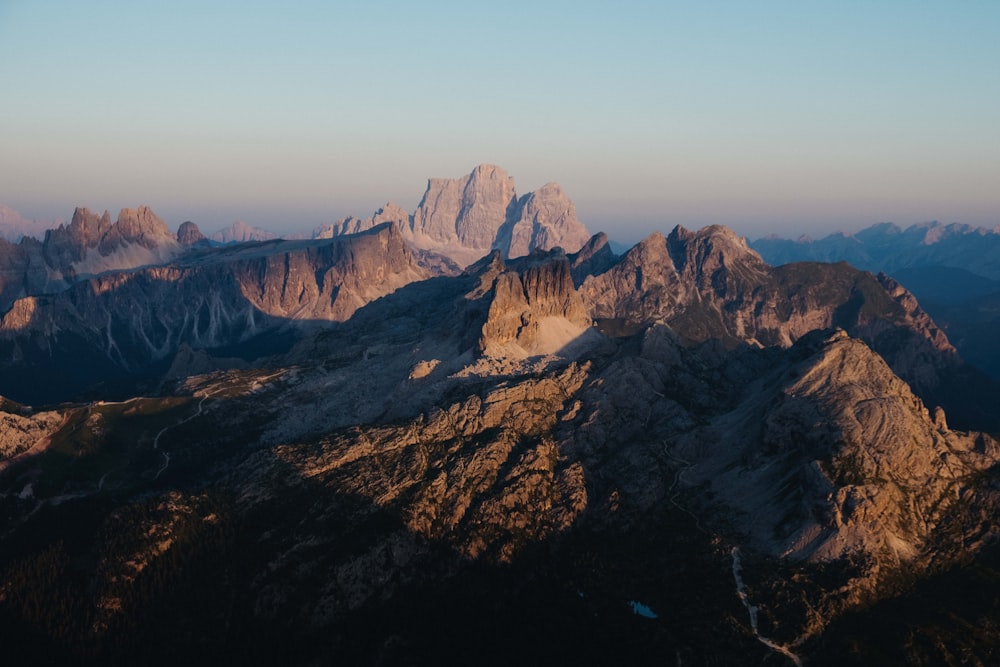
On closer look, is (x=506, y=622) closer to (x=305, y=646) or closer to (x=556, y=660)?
(x=556, y=660)

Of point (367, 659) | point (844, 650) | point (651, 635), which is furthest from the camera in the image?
point (367, 659)

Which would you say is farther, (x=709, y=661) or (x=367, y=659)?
(x=367, y=659)

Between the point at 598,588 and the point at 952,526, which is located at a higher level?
the point at 952,526

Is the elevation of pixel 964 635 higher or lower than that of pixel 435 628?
higher

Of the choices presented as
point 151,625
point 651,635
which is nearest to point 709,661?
point 651,635

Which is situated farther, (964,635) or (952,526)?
(952,526)

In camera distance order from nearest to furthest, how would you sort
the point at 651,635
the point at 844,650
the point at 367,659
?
1. the point at 844,650
2. the point at 651,635
3. the point at 367,659

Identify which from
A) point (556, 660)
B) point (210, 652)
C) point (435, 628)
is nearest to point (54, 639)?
point (210, 652)

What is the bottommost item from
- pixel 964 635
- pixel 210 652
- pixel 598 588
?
pixel 210 652

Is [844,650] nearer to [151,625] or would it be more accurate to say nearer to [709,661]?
[709,661]

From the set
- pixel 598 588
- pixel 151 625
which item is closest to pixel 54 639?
pixel 151 625
